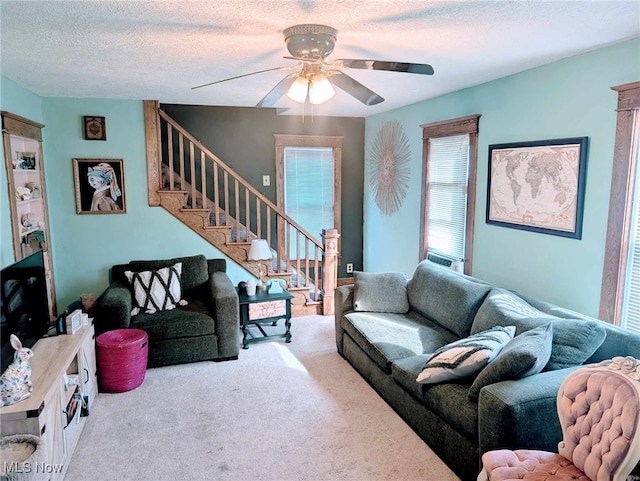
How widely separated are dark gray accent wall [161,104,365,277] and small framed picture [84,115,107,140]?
907 mm

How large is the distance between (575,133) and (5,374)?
3.62 m

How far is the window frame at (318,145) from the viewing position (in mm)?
5848

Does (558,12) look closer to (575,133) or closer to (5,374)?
(575,133)

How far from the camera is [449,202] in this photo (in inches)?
174

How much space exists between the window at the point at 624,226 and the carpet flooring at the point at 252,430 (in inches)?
58.4

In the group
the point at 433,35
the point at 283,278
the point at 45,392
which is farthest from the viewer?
the point at 283,278

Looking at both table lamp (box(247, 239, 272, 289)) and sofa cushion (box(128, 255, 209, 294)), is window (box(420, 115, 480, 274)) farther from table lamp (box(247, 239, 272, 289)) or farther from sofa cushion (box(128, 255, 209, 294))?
sofa cushion (box(128, 255, 209, 294))

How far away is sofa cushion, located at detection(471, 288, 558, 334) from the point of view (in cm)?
275

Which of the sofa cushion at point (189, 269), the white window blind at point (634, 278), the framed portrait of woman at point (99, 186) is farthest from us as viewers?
the framed portrait of woman at point (99, 186)

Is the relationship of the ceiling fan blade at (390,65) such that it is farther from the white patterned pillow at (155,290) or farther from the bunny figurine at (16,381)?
the white patterned pillow at (155,290)

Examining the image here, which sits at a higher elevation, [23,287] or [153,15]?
[153,15]

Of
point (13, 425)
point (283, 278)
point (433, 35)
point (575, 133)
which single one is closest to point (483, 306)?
point (575, 133)

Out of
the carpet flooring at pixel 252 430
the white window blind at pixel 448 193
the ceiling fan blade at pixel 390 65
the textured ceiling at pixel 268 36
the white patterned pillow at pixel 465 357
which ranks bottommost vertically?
the carpet flooring at pixel 252 430

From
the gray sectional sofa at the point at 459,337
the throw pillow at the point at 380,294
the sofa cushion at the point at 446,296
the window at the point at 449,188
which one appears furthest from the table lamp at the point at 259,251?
the window at the point at 449,188
